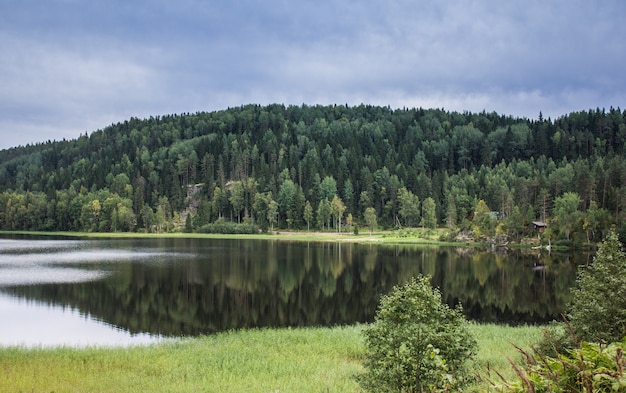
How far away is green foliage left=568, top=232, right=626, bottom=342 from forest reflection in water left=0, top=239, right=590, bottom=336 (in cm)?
1605

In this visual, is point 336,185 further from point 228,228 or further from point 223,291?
point 223,291

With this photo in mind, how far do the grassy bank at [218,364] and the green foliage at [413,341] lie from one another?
131 cm

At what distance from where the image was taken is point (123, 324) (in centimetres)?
2908

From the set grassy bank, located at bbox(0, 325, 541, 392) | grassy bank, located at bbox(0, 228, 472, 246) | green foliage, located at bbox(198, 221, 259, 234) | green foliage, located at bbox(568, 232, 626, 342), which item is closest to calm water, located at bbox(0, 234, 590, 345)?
grassy bank, located at bbox(0, 325, 541, 392)

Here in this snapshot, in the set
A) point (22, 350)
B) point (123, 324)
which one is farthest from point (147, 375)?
point (123, 324)

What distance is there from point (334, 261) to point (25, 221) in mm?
136451

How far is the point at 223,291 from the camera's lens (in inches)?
1619

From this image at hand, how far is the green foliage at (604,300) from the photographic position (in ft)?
50.2

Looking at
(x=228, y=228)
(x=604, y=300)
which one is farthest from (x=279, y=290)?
(x=228, y=228)

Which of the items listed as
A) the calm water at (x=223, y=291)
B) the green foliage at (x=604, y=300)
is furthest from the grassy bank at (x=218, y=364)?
the calm water at (x=223, y=291)

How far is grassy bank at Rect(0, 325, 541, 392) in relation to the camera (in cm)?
1498

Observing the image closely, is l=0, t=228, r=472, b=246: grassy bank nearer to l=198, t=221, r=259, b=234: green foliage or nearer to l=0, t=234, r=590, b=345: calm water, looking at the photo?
l=198, t=221, r=259, b=234: green foliage

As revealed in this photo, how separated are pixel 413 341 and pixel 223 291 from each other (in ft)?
108

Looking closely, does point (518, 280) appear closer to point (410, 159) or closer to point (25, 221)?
point (410, 159)
